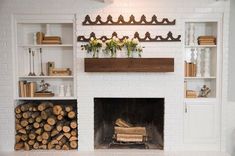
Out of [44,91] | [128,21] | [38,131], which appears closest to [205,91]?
[128,21]

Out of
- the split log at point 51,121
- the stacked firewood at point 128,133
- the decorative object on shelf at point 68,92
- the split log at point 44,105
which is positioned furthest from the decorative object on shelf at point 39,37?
the stacked firewood at point 128,133

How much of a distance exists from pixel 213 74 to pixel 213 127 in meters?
0.75

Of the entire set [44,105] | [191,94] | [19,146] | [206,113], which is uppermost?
[191,94]

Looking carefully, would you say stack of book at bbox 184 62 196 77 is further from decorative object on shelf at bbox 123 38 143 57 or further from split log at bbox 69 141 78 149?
split log at bbox 69 141 78 149

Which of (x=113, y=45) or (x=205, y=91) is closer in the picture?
(x=113, y=45)

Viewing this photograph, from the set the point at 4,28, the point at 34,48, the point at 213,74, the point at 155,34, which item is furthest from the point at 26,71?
the point at 213,74

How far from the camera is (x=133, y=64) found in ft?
11.9

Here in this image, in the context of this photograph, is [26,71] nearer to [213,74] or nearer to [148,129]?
[148,129]

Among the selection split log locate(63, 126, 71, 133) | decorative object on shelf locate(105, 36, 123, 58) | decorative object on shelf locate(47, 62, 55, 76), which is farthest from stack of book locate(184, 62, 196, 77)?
decorative object on shelf locate(47, 62, 55, 76)

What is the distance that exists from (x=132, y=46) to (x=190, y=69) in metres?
0.93

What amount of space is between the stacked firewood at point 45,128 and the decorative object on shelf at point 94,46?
85 cm

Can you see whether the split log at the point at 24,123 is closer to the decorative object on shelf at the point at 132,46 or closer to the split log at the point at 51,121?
the split log at the point at 51,121

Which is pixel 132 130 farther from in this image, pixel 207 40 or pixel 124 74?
pixel 207 40

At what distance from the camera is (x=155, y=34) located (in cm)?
375
